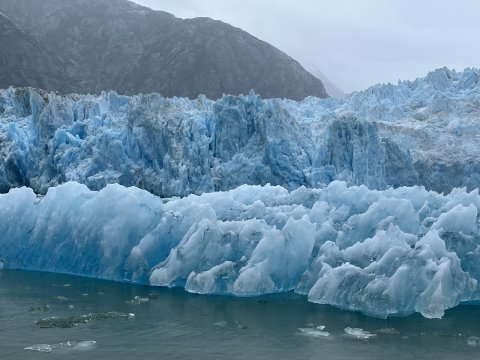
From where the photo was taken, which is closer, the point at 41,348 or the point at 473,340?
the point at 41,348

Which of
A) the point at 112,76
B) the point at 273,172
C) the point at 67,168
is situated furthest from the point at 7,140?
the point at 112,76

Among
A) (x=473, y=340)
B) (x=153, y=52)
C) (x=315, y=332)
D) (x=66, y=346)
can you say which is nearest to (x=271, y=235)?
(x=315, y=332)

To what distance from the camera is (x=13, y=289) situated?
11.4 m

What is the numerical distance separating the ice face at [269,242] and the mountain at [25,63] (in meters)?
59.8

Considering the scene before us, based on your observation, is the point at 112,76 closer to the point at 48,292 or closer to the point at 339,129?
the point at 339,129

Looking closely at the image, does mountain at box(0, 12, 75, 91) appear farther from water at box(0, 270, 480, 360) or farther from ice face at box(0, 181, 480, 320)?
water at box(0, 270, 480, 360)

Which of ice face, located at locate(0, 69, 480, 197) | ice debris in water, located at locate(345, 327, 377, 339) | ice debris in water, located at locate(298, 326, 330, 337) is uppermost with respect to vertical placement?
ice face, located at locate(0, 69, 480, 197)

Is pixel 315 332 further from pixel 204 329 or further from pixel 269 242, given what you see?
pixel 269 242

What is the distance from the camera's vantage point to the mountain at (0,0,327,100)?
265 ft

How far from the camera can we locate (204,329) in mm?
8906

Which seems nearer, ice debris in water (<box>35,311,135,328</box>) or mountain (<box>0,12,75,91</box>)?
ice debris in water (<box>35,311,135,328</box>)

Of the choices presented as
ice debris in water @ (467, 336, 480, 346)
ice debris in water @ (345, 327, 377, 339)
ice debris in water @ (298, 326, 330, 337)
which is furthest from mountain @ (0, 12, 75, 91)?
ice debris in water @ (467, 336, 480, 346)

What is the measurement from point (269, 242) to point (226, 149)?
14729mm

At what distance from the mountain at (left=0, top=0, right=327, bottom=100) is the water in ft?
219
